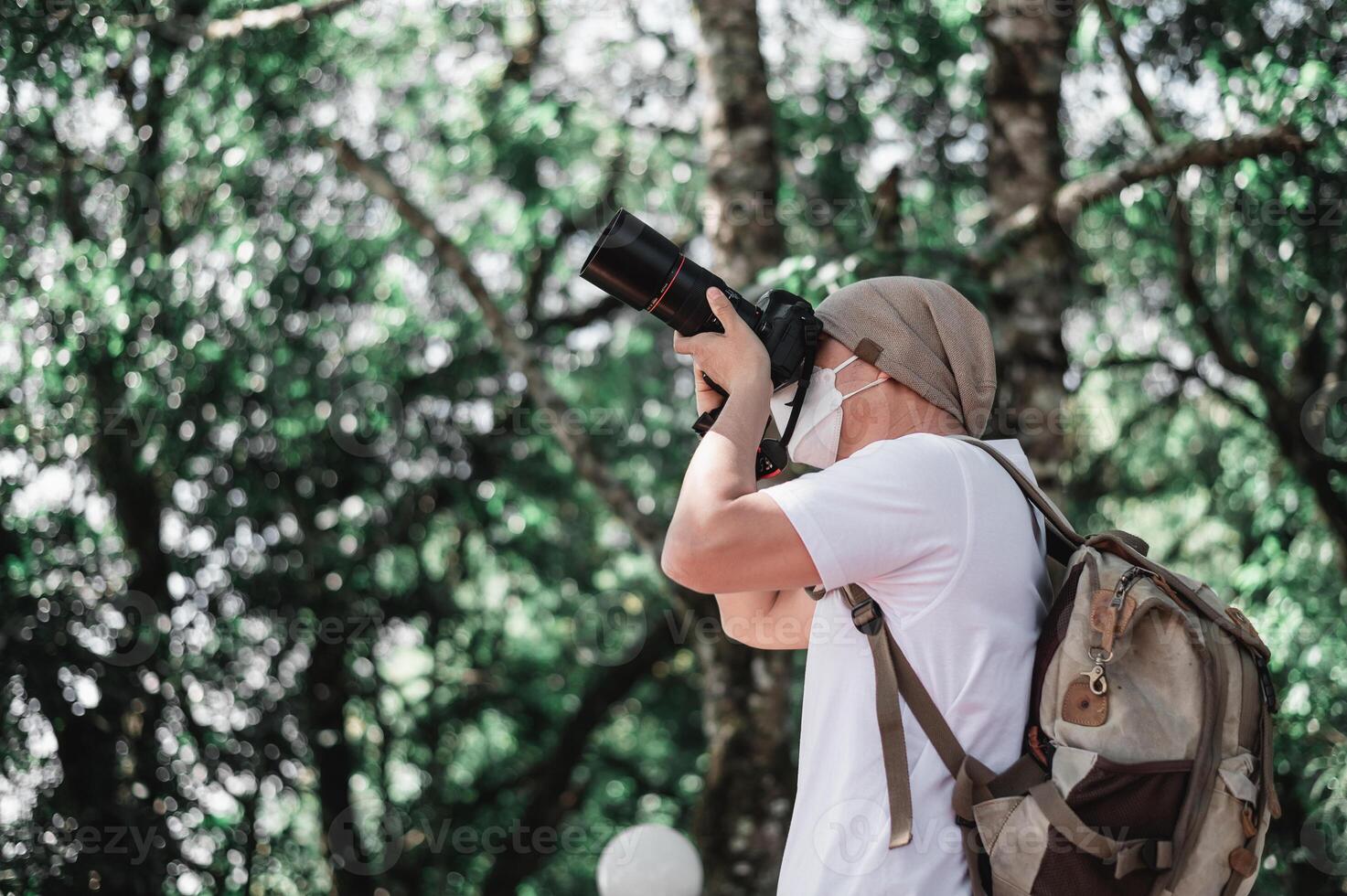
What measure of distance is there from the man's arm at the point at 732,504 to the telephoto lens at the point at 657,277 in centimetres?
4

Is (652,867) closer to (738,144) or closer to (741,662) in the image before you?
(741,662)

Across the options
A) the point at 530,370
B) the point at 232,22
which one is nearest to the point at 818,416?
the point at 530,370

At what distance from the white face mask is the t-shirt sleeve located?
244mm

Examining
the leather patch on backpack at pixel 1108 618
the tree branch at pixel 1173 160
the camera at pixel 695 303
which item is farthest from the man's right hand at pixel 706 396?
the tree branch at pixel 1173 160

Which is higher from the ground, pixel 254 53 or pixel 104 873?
pixel 254 53

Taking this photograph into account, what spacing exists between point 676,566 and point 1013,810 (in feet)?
1.73

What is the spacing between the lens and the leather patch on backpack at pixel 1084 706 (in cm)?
156

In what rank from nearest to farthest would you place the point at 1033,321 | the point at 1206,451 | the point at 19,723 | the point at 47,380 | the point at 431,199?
the point at 1033,321, the point at 19,723, the point at 47,380, the point at 431,199, the point at 1206,451

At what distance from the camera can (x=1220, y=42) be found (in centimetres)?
573

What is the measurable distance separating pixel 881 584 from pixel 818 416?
34 cm

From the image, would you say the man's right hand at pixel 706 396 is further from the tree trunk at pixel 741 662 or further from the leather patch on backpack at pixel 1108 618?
the tree trunk at pixel 741 662

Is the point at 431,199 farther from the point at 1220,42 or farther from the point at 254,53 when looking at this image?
the point at 1220,42

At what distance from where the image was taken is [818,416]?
1.91 m

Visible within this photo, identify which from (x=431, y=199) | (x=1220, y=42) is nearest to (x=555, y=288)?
(x=431, y=199)
